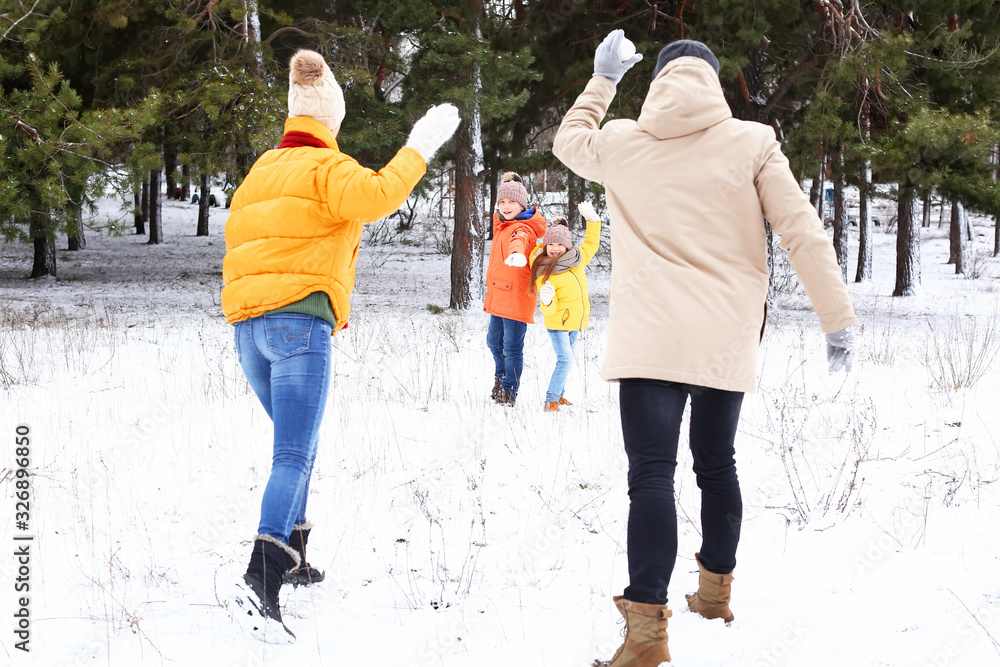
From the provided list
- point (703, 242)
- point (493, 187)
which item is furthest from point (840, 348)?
point (493, 187)

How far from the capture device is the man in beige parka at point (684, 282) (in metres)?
2.20

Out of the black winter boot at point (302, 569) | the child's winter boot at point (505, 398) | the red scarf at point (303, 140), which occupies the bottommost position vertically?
the black winter boot at point (302, 569)

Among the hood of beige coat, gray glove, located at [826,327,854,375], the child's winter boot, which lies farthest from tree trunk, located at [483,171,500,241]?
gray glove, located at [826,327,854,375]

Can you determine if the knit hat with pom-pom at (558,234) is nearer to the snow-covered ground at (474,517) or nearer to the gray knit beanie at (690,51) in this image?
the snow-covered ground at (474,517)

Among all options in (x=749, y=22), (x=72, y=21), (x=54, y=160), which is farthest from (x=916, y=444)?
(x=72, y=21)

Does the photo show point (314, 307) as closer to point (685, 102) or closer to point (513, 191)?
point (685, 102)

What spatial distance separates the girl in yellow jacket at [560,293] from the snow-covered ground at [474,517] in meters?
0.32

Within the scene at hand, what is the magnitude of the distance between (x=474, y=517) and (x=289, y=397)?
1368 mm

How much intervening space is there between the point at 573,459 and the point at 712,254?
236 centimetres

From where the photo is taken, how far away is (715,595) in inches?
99.9

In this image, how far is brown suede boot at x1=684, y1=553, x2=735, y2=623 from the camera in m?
2.54

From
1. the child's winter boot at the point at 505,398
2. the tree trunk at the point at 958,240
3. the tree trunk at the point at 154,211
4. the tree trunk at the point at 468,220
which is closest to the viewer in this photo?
the child's winter boot at the point at 505,398

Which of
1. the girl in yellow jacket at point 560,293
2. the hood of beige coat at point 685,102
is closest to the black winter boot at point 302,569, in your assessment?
the hood of beige coat at point 685,102

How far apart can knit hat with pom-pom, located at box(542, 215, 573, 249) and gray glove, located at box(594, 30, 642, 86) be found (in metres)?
2.79
